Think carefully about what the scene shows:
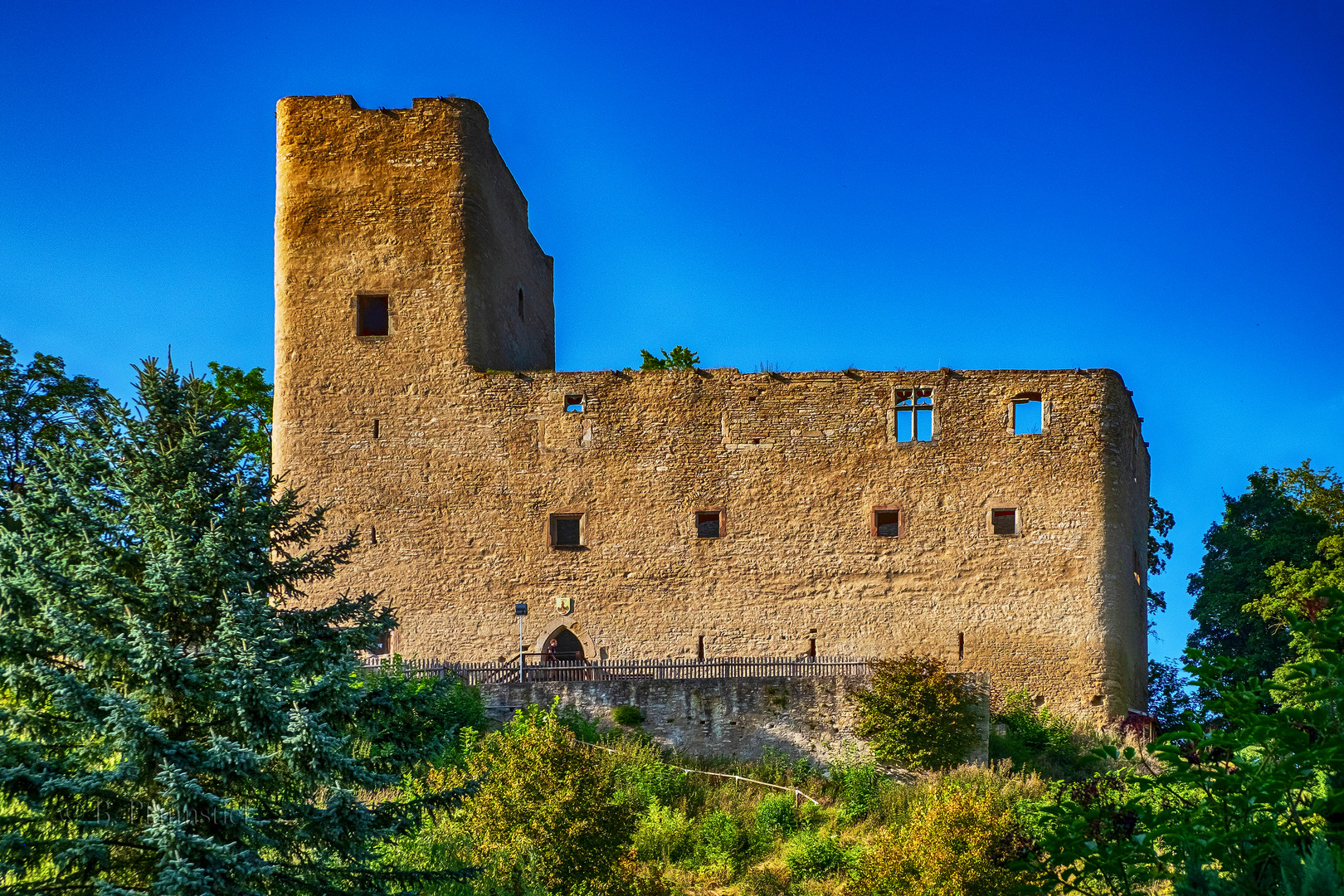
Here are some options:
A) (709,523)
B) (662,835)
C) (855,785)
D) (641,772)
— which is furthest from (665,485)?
(662,835)

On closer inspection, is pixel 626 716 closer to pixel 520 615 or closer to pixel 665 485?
pixel 520 615

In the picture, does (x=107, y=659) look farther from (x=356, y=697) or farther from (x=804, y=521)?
(x=804, y=521)

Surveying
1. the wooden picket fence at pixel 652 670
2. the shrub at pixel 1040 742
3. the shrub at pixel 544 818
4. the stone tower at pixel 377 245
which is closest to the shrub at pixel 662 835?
the shrub at pixel 544 818

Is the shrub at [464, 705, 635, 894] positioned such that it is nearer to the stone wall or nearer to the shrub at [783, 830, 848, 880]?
the shrub at [783, 830, 848, 880]

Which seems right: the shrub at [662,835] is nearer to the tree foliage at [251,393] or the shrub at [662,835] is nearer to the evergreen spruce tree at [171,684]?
the evergreen spruce tree at [171,684]

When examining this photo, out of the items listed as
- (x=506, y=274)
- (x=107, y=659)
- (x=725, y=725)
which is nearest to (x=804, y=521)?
(x=725, y=725)

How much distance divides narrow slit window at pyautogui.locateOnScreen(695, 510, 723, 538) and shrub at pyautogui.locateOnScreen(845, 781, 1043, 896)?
370 inches

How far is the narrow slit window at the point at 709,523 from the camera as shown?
27.2 m

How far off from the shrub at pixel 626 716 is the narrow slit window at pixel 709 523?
502 cm

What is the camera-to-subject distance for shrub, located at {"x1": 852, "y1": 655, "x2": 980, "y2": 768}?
75.0ft

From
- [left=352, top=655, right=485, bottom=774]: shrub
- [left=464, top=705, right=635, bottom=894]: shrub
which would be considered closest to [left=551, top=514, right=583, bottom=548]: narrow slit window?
[left=464, top=705, right=635, bottom=894]: shrub

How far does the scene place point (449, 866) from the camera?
16906 millimetres

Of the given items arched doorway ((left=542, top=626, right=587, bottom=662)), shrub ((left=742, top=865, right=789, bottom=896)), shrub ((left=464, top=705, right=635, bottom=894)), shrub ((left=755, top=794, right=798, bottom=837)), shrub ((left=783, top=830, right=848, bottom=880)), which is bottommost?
shrub ((left=742, top=865, right=789, bottom=896))

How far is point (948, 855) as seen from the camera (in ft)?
58.0
